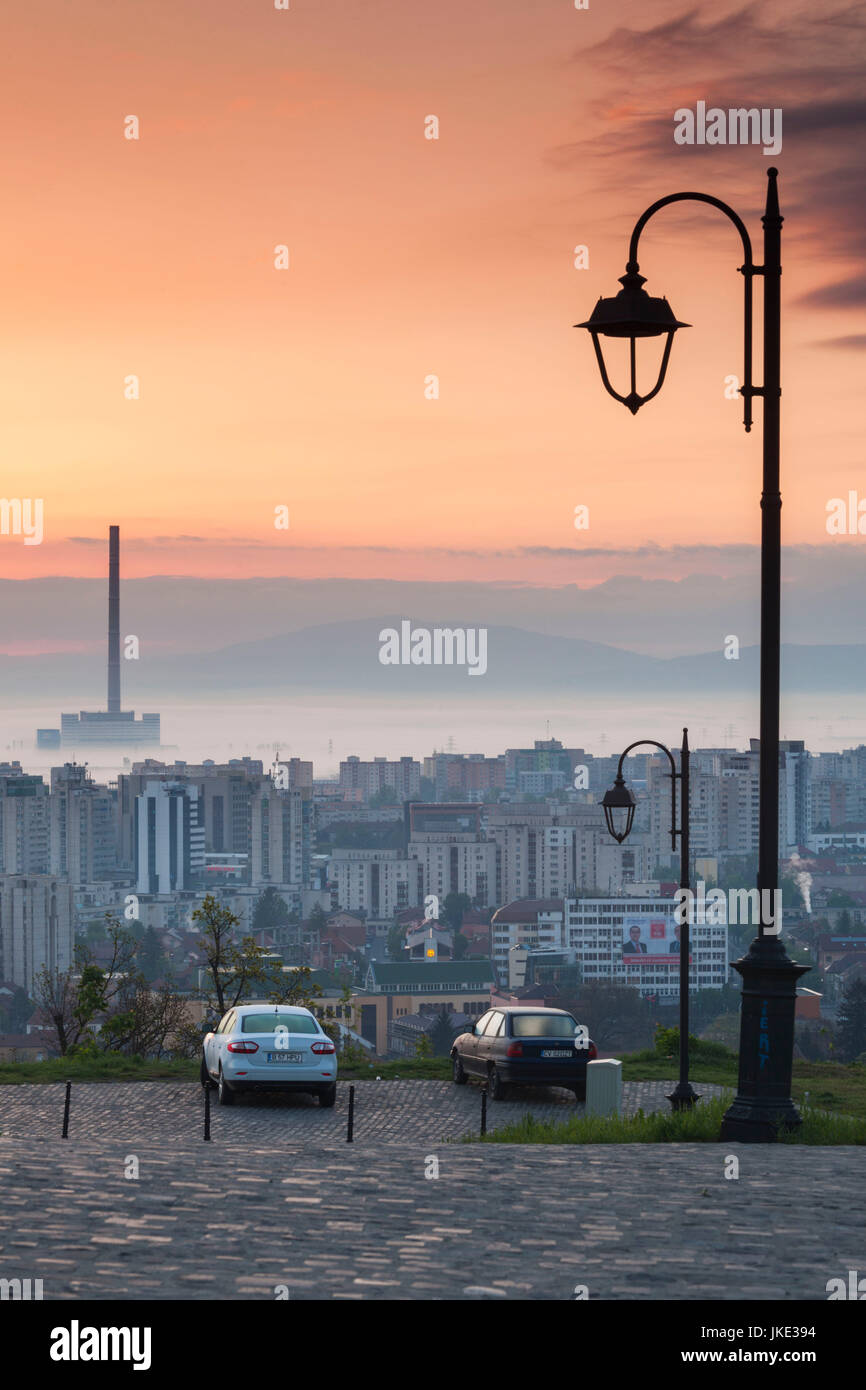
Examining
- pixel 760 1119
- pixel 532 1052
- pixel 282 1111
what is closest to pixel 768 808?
pixel 760 1119

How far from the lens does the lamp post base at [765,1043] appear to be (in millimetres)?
11984

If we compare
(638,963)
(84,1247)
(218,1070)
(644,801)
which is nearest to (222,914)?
(218,1070)

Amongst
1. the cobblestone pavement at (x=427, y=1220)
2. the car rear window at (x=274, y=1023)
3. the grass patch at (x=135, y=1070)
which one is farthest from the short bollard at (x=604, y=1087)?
the grass patch at (x=135, y=1070)

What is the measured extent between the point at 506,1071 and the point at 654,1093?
2.18 metres

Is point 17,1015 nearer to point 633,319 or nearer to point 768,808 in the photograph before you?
point 768,808

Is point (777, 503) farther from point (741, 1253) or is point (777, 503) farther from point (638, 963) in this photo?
point (638, 963)

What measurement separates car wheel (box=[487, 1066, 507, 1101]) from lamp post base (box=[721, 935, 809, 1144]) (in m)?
7.94

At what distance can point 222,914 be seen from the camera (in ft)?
103

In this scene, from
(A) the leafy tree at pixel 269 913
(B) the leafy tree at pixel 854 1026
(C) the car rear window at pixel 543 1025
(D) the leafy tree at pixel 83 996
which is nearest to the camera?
(C) the car rear window at pixel 543 1025

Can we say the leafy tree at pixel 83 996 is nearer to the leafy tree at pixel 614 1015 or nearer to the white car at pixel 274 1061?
the white car at pixel 274 1061

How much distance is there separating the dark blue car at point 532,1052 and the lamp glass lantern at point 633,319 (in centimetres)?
1093

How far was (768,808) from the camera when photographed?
12312 millimetres

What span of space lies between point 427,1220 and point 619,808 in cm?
1202

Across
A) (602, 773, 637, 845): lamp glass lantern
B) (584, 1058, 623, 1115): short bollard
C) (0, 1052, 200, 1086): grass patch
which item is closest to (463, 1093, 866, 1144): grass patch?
(584, 1058, 623, 1115): short bollard
